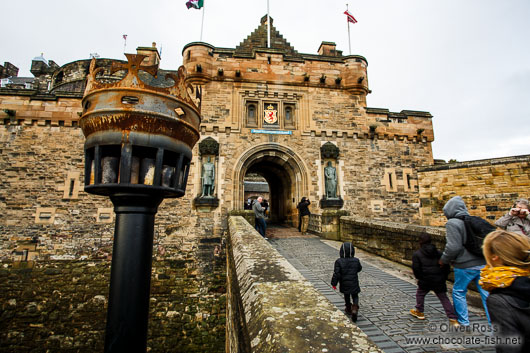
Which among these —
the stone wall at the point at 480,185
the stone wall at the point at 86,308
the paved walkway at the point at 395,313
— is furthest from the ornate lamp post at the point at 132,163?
the stone wall at the point at 480,185

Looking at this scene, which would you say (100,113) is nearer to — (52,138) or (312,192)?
(312,192)

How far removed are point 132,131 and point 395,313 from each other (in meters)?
3.60

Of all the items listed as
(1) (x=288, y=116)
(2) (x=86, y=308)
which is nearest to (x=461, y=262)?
(1) (x=288, y=116)

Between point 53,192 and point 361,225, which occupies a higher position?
point 53,192

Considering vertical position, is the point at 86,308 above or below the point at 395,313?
below

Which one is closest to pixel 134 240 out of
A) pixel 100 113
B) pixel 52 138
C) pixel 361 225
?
pixel 100 113

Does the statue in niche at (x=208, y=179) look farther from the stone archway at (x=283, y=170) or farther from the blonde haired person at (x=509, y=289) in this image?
the blonde haired person at (x=509, y=289)

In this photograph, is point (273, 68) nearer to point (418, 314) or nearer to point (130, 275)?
point (418, 314)

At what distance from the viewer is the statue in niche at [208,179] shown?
970 centimetres

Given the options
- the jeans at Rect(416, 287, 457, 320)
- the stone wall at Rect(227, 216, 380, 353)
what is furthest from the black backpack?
the stone wall at Rect(227, 216, 380, 353)

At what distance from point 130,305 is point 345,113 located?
36.6 ft

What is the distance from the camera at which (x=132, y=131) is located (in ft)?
6.08

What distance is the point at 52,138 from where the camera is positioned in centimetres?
971

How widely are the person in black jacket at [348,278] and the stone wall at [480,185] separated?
8.20m
